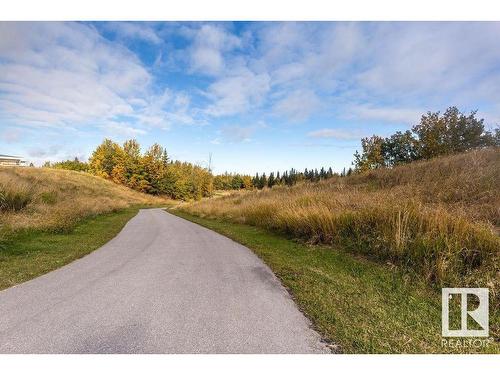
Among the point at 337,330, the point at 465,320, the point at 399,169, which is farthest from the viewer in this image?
the point at 399,169

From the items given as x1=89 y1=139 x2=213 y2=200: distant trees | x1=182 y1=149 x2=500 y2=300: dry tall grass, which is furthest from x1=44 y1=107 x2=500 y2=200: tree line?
x1=182 y1=149 x2=500 y2=300: dry tall grass

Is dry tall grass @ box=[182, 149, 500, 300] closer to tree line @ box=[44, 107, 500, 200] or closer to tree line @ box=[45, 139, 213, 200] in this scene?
tree line @ box=[44, 107, 500, 200]

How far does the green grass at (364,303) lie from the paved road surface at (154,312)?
1.18 feet

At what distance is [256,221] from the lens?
1548cm

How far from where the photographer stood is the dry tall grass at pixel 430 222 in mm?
5523

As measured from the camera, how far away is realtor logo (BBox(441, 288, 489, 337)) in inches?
147

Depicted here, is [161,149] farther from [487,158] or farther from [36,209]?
[487,158]

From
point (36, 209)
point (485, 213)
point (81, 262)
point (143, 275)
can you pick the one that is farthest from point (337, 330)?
point (36, 209)

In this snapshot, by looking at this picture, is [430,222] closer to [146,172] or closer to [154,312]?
[154,312]

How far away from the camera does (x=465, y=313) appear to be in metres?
4.19

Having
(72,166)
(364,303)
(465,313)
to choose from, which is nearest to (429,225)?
(465,313)

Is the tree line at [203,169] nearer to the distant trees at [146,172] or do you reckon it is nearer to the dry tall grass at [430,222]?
the distant trees at [146,172]
